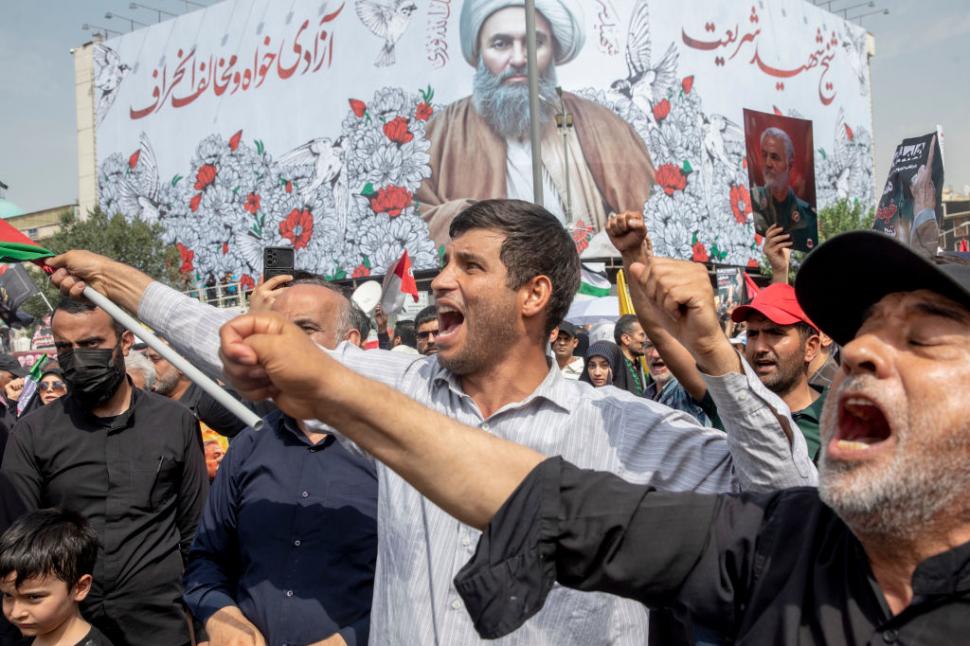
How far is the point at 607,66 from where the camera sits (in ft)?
111

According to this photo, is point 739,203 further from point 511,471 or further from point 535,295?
point 511,471

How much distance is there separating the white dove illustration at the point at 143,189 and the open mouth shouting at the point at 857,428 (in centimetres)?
4096

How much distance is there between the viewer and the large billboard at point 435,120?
3278cm

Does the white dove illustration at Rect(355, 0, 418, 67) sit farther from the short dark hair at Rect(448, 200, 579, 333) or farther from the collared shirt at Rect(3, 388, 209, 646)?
the short dark hair at Rect(448, 200, 579, 333)

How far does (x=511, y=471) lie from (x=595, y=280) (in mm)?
30056

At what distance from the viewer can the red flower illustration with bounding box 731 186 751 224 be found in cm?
3609

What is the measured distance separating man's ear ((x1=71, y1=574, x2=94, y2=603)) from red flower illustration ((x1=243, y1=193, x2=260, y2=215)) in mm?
34349

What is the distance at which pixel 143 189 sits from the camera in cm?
4072

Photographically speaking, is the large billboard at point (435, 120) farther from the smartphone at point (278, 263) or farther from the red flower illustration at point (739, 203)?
the smartphone at point (278, 263)

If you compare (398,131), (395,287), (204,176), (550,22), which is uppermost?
(550,22)

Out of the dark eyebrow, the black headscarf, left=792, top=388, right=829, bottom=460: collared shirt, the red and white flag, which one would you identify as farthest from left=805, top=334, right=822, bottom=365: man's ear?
the red and white flag

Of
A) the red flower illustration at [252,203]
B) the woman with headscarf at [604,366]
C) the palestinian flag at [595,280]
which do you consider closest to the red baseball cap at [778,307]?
the woman with headscarf at [604,366]

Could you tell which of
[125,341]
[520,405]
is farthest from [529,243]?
[125,341]

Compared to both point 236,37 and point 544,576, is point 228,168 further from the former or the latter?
point 544,576
